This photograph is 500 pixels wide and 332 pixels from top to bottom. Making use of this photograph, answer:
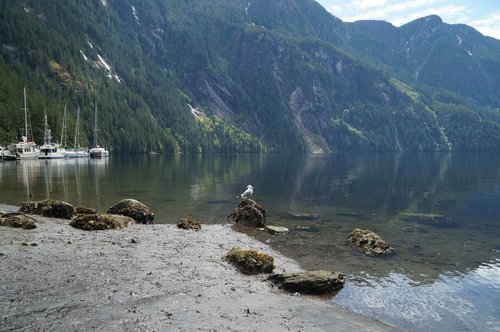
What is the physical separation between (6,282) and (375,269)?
19.4 meters

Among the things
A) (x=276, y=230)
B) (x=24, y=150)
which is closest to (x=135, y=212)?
(x=276, y=230)

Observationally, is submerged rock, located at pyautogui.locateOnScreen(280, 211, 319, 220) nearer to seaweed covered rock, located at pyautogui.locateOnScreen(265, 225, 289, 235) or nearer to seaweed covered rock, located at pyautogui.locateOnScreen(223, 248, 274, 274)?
seaweed covered rock, located at pyautogui.locateOnScreen(265, 225, 289, 235)

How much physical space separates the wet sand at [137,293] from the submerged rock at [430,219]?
2457 centimetres

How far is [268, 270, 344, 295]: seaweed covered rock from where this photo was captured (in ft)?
63.0

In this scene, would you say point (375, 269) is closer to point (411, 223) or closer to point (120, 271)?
point (120, 271)

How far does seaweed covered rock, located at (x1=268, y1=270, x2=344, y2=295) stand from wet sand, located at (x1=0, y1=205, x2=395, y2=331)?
651 mm

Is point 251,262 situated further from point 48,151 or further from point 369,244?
point 48,151

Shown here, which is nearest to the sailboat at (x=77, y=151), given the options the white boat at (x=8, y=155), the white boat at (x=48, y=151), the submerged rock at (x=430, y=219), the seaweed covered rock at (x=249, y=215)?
the white boat at (x=48, y=151)

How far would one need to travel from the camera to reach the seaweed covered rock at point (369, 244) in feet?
91.7

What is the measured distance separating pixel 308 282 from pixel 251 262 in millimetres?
3770

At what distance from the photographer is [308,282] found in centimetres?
1930

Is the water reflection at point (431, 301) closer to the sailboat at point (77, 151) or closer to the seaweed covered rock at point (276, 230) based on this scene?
the seaweed covered rock at point (276, 230)

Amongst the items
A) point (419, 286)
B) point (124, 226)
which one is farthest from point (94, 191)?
point (419, 286)

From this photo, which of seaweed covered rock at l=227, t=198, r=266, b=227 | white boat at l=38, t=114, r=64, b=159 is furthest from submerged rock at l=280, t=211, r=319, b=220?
white boat at l=38, t=114, r=64, b=159
